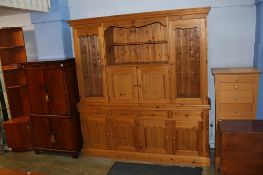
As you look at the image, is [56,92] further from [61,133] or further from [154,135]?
[154,135]

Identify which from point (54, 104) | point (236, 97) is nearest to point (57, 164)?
point (54, 104)

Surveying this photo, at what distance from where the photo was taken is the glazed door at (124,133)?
371 cm

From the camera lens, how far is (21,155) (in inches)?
166

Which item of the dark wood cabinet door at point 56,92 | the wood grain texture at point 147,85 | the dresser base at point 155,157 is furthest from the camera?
the dark wood cabinet door at point 56,92

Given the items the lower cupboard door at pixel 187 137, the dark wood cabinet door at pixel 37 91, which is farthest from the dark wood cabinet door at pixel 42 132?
the lower cupboard door at pixel 187 137

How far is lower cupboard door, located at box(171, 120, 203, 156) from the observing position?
344 centimetres

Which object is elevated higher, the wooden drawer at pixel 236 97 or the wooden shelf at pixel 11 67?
the wooden shelf at pixel 11 67

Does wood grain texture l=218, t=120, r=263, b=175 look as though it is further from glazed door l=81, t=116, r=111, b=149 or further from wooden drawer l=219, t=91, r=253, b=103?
glazed door l=81, t=116, r=111, b=149

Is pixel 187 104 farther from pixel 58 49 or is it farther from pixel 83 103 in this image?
pixel 58 49

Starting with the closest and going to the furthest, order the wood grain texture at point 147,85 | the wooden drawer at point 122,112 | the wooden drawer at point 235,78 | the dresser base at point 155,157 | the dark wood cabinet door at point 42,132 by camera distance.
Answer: the wooden drawer at point 235,78 < the wood grain texture at point 147,85 < the dresser base at point 155,157 < the wooden drawer at point 122,112 < the dark wood cabinet door at point 42,132

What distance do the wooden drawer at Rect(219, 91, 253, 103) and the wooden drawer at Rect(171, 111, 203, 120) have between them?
0.37m

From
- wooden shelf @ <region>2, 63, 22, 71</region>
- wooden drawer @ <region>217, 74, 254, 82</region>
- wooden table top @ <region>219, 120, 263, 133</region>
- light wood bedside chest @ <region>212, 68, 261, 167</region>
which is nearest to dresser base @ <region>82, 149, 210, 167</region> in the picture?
light wood bedside chest @ <region>212, 68, 261, 167</region>

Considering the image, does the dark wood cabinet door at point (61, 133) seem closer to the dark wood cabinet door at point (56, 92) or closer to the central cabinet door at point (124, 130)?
the dark wood cabinet door at point (56, 92)

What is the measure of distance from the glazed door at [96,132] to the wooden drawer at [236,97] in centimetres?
177
